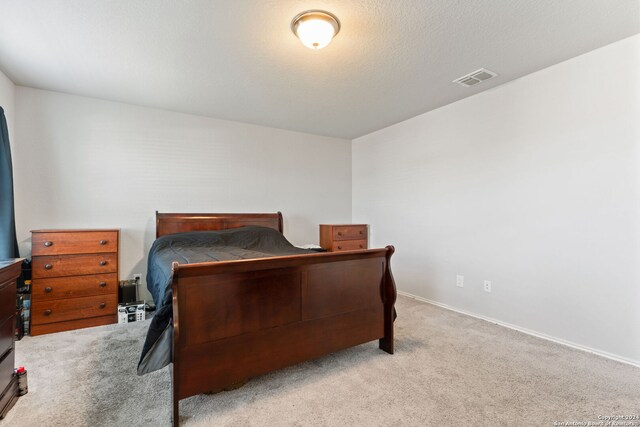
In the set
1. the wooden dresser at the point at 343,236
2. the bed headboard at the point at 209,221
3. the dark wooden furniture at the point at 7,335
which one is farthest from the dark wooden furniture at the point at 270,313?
the bed headboard at the point at 209,221

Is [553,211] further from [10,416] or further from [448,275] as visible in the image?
[10,416]

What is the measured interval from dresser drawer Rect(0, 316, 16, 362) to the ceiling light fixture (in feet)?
7.78

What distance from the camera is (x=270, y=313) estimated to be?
5.73ft

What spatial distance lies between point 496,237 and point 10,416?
3740 mm

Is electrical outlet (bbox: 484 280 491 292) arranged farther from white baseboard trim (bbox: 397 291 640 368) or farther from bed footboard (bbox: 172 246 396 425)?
bed footboard (bbox: 172 246 396 425)

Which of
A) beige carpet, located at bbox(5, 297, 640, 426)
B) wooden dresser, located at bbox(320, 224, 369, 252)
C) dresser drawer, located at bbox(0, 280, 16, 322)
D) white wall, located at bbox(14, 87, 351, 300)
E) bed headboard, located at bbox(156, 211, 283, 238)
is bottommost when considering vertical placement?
beige carpet, located at bbox(5, 297, 640, 426)

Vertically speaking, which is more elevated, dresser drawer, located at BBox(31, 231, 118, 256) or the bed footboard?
dresser drawer, located at BBox(31, 231, 118, 256)

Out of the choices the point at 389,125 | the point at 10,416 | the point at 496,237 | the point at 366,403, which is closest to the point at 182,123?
the point at 389,125

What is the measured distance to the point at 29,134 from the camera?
294cm

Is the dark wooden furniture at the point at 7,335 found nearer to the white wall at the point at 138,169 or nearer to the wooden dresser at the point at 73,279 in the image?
the wooden dresser at the point at 73,279

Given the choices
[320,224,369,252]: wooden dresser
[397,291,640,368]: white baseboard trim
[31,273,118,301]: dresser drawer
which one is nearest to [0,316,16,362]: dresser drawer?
[31,273,118,301]: dresser drawer

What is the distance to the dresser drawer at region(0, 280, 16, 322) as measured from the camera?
154 centimetres

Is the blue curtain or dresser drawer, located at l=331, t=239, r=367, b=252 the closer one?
the blue curtain

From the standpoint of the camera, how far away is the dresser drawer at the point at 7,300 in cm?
154
